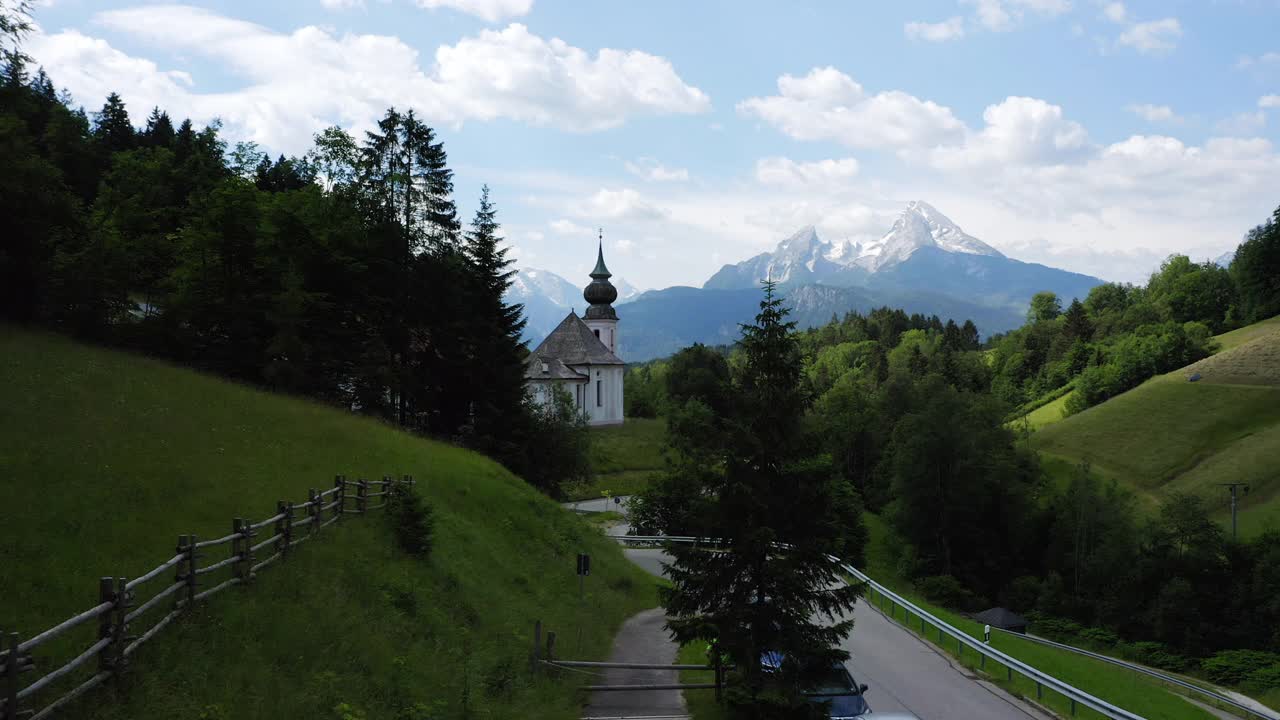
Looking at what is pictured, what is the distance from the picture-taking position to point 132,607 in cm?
1095

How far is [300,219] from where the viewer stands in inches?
1575

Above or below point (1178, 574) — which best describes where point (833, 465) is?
above

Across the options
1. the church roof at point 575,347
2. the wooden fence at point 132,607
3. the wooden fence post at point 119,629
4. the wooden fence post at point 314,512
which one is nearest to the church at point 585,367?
the church roof at point 575,347

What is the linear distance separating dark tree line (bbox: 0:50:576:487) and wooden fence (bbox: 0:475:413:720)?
20.3 metres

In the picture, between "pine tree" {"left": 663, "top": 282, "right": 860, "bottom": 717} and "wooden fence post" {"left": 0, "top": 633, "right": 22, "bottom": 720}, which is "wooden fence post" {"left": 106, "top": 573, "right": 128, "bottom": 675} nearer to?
"wooden fence post" {"left": 0, "top": 633, "right": 22, "bottom": 720}

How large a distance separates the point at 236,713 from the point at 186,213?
40.4 meters

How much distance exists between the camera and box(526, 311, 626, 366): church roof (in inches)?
3514

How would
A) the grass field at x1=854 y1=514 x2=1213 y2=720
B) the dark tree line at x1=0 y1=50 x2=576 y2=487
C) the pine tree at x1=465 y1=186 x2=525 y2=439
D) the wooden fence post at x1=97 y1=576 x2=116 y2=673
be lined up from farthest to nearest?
1. the pine tree at x1=465 y1=186 x2=525 y2=439
2. the dark tree line at x1=0 y1=50 x2=576 y2=487
3. the grass field at x1=854 y1=514 x2=1213 y2=720
4. the wooden fence post at x1=97 y1=576 x2=116 y2=673

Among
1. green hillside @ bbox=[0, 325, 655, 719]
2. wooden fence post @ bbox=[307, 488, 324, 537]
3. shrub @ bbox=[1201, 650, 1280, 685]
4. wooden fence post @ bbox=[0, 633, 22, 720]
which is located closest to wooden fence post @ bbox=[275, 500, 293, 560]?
green hillside @ bbox=[0, 325, 655, 719]

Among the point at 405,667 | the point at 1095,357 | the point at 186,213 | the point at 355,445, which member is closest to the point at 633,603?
the point at 355,445

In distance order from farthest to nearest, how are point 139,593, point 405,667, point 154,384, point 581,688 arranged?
point 154,384 → point 581,688 → point 405,667 → point 139,593

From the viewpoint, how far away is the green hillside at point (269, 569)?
1195cm

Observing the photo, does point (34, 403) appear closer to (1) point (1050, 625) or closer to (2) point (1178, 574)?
(1) point (1050, 625)

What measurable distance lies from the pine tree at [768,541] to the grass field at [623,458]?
45.8 meters
